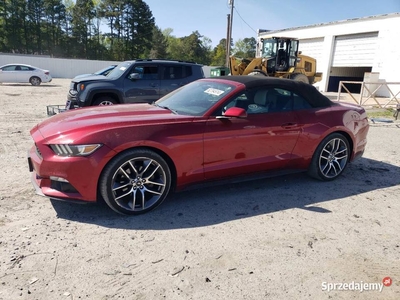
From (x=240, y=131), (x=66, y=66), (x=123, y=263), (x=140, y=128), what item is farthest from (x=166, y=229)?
(x=66, y=66)

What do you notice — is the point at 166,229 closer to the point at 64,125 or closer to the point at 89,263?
the point at 89,263

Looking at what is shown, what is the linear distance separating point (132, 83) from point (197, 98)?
194 inches

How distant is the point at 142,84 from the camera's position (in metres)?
8.62

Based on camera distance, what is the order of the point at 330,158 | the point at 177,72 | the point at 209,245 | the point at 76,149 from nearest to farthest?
1. the point at 209,245
2. the point at 76,149
3. the point at 330,158
4. the point at 177,72

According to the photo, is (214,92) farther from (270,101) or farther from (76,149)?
(76,149)

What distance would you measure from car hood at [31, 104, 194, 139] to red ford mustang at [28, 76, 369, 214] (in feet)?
0.04

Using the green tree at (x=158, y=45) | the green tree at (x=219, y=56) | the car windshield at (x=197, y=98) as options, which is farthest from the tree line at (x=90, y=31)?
the car windshield at (x=197, y=98)

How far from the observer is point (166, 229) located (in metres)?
3.15

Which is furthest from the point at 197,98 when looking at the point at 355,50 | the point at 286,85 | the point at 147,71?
the point at 355,50

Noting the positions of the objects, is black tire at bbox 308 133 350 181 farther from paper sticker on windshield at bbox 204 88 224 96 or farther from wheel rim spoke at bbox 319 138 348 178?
paper sticker on windshield at bbox 204 88 224 96

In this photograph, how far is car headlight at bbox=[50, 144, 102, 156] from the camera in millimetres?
3059

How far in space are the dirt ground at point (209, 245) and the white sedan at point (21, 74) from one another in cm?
1906

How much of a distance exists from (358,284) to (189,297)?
139 cm

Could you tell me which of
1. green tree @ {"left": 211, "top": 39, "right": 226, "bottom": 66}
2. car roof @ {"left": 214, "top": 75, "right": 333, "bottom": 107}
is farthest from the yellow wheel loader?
green tree @ {"left": 211, "top": 39, "right": 226, "bottom": 66}
